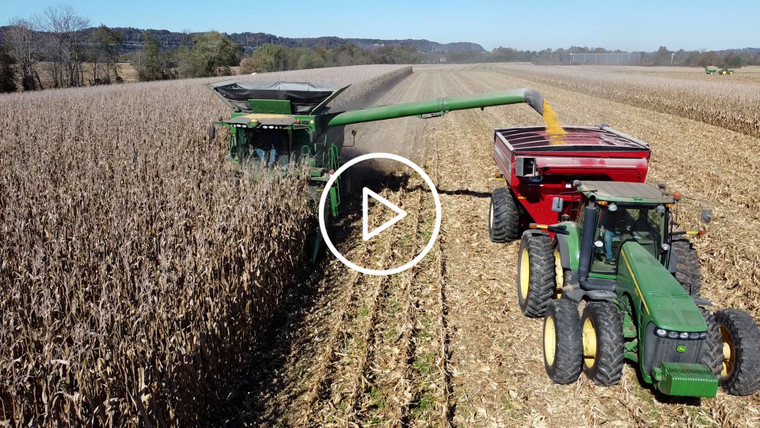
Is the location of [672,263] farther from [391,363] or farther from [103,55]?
[103,55]

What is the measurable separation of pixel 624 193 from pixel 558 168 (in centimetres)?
190

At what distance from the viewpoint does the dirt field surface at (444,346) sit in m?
5.12

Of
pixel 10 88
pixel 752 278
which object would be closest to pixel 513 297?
pixel 752 278

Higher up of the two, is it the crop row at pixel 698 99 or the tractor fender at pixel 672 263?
the crop row at pixel 698 99

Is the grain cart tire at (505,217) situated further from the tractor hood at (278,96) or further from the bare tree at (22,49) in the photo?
the bare tree at (22,49)

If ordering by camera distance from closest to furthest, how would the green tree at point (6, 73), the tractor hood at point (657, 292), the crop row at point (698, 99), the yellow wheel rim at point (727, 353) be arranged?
1. the tractor hood at point (657, 292)
2. the yellow wheel rim at point (727, 353)
3. the crop row at point (698, 99)
4. the green tree at point (6, 73)

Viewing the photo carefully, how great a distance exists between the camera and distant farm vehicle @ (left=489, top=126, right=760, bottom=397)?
4621mm

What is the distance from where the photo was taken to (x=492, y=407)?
5.27 metres

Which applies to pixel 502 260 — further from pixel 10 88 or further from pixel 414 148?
pixel 10 88

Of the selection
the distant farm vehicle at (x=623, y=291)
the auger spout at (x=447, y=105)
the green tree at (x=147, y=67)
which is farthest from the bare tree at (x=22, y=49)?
the distant farm vehicle at (x=623, y=291)

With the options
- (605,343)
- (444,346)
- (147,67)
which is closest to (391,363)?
(444,346)

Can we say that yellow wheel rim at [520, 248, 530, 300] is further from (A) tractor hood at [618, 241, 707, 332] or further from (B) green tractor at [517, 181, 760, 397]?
(A) tractor hood at [618, 241, 707, 332]

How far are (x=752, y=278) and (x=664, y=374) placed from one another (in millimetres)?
4361

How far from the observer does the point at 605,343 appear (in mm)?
4891
